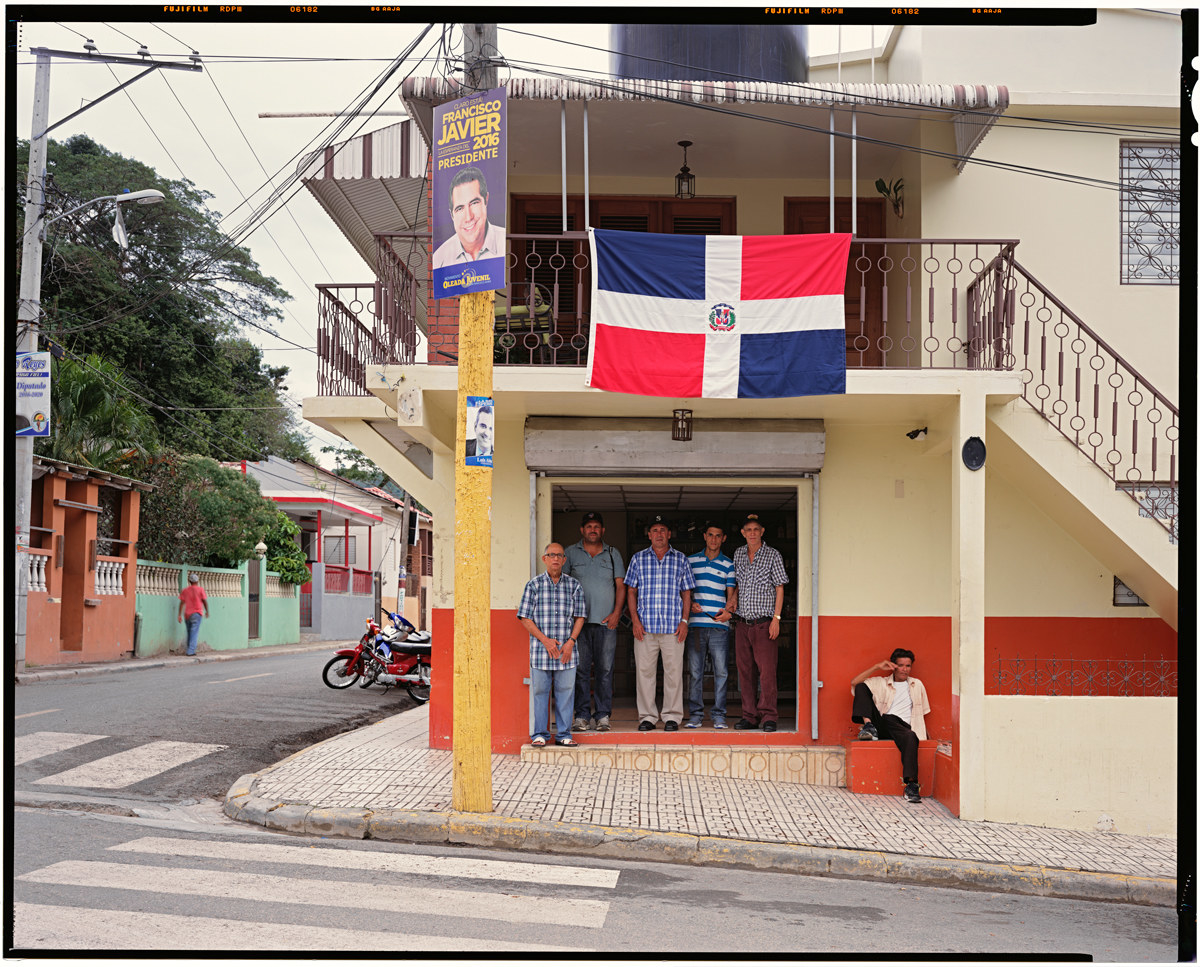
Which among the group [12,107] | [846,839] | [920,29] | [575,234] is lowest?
[846,839]

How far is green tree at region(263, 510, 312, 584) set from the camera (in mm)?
32438

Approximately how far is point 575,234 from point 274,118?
6.70 m

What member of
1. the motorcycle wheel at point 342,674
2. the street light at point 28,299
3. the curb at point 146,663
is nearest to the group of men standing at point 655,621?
the curb at point 146,663

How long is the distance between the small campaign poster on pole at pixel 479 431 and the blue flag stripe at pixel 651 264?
162cm

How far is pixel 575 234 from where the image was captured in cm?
909

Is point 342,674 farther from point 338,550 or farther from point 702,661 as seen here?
point 338,550

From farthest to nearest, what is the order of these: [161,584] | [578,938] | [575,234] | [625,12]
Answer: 1. [161,584]
2. [575,234]
3. [578,938]
4. [625,12]

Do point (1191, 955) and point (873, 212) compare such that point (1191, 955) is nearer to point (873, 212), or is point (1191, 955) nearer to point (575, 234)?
point (575, 234)

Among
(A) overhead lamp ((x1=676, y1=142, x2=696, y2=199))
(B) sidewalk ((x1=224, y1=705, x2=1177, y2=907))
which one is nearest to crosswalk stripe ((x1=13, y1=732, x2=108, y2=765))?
(B) sidewalk ((x1=224, y1=705, x2=1177, y2=907))

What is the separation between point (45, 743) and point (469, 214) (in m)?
6.54

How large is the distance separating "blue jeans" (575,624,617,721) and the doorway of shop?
707 millimetres

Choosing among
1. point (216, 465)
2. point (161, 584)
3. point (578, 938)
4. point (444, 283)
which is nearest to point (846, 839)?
point (578, 938)

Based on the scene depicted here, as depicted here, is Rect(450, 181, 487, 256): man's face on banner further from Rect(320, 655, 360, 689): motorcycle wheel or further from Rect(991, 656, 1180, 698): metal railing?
Rect(320, 655, 360, 689): motorcycle wheel

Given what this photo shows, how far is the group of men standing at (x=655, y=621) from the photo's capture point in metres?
10.1
